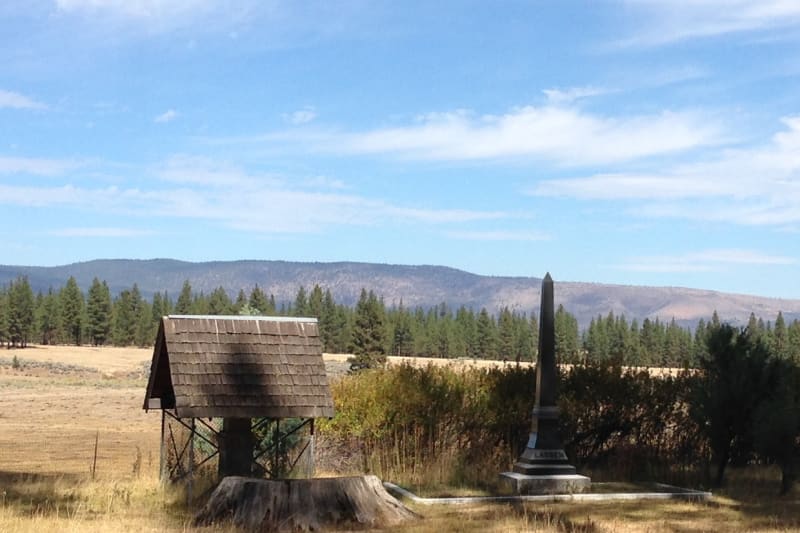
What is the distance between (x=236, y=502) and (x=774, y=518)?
7.67 meters

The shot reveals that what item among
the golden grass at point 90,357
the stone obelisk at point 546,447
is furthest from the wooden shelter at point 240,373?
the golden grass at point 90,357

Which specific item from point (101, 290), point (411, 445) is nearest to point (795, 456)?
point (411, 445)

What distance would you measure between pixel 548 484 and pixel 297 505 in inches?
228

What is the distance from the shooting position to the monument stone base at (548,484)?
1706cm

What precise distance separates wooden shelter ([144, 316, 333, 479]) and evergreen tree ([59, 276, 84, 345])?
13434cm

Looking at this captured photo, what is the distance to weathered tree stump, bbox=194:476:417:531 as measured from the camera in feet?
42.2

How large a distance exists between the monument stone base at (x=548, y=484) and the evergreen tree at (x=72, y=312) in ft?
447

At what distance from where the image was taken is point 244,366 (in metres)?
16.7

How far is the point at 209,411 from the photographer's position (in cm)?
1591

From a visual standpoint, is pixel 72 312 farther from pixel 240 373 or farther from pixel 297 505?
pixel 297 505

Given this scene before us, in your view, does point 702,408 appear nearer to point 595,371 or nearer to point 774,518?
point 595,371

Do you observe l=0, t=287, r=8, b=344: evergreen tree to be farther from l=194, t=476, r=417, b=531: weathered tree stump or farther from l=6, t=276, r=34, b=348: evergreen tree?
l=194, t=476, r=417, b=531: weathered tree stump

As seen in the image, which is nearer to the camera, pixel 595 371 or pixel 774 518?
pixel 774 518

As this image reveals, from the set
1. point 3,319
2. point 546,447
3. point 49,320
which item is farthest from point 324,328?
point 546,447
